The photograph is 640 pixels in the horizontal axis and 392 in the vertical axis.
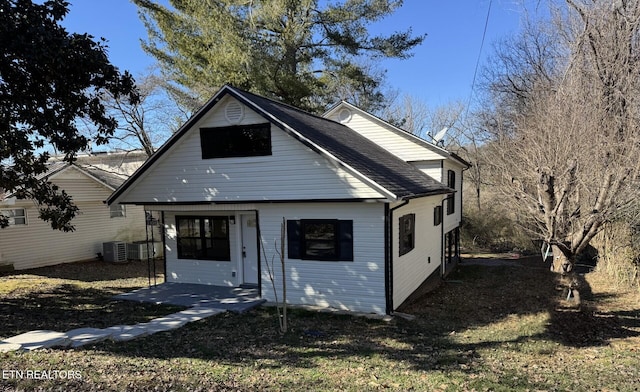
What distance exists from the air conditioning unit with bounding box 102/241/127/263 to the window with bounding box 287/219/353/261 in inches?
457

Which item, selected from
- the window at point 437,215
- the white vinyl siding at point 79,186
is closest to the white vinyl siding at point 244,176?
the window at point 437,215

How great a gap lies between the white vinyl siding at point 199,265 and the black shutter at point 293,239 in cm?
221

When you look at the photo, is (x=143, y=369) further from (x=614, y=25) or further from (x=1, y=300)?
(x=614, y=25)

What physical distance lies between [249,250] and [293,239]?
2117 mm

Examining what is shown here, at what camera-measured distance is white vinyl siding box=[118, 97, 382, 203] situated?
9789 millimetres

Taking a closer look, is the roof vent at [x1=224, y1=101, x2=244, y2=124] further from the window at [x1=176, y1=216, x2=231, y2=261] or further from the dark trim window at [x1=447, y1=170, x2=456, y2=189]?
the dark trim window at [x1=447, y1=170, x2=456, y2=189]

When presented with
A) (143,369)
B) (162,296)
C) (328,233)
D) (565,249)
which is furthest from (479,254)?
(143,369)

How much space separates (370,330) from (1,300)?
32.3 feet

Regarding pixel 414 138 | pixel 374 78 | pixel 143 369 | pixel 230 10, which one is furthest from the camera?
pixel 374 78

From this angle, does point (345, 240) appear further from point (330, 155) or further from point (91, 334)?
point (91, 334)

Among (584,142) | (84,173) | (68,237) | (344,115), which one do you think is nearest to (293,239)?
(584,142)

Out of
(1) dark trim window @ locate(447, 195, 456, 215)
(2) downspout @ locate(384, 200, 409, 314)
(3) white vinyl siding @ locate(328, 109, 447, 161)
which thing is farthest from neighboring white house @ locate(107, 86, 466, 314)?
(1) dark trim window @ locate(447, 195, 456, 215)

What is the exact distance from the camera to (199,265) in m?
12.5

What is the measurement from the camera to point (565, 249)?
10.1m
